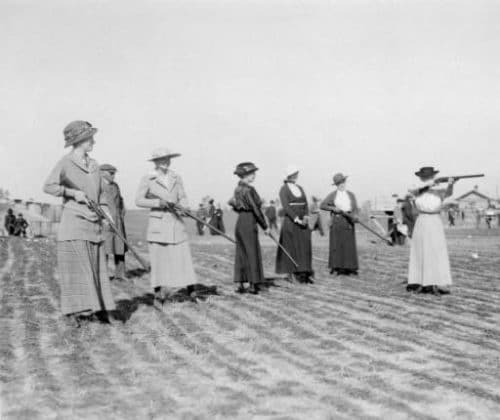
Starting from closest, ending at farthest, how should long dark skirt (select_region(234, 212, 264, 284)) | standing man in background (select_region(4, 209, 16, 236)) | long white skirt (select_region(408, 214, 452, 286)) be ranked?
long white skirt (select_region(408, 214, 452, 286)) → long dark skirt (select_region(234, 212, 264, 284)) → standing man in background (select_region(4, 209, 16, 236))

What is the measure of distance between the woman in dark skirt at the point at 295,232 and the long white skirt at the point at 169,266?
9.03ft

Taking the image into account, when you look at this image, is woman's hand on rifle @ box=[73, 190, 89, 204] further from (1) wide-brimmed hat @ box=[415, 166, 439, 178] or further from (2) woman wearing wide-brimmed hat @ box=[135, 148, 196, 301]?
(1) wide-brimmed hat @ box=[415, 166, 439, 178]

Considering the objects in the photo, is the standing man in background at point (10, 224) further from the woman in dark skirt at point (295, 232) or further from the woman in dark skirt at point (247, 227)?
the woman in dark skirt at point (247, 227)

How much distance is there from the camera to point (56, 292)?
911cm

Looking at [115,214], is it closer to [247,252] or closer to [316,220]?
[247,252]

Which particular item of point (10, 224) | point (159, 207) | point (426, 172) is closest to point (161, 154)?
point (159, 207)

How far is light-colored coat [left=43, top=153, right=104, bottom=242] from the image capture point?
6.48 metres

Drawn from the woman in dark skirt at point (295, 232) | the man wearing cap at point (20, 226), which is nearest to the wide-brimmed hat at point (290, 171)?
the woman in dark skirt at point (295, 232)

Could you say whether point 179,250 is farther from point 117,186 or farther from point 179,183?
point 117,186

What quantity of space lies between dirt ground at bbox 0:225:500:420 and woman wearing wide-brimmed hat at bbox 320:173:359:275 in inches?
90.6

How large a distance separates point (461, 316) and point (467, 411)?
11.2 feet

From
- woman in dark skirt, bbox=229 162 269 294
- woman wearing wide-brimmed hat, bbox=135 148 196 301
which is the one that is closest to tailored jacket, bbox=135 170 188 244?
woman wearing wide-brimmed hat, bbox=135 148 196 301

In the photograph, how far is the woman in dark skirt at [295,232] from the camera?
10367mm

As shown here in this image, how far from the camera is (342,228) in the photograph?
11586 millimetres
